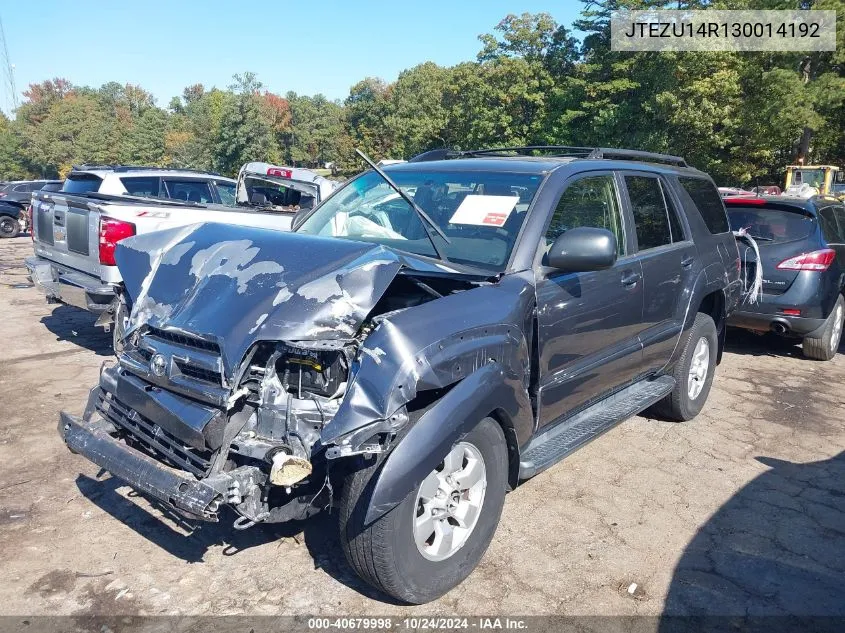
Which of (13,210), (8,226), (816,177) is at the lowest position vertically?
(8,226)

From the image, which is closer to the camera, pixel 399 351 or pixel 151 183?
pixel 399 351

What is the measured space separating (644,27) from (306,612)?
101ft

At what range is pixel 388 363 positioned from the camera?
8.41ft

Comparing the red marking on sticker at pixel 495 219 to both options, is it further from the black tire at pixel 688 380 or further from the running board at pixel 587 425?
the black tire at pixel 688 380

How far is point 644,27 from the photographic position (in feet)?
93.6

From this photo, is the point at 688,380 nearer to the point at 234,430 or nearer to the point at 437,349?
the point at 437,349

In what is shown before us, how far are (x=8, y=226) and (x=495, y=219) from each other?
22063 mm

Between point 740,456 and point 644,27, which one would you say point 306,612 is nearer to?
point 740,456

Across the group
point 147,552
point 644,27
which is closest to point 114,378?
point 147,552

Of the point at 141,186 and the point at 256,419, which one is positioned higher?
the point at 141,186

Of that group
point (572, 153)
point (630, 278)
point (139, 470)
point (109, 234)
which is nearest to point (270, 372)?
point (139, 470)

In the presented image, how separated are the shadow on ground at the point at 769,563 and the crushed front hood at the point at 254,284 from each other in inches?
77.0

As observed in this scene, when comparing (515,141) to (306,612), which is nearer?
(306,612)

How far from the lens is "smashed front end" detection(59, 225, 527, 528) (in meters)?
2.55
